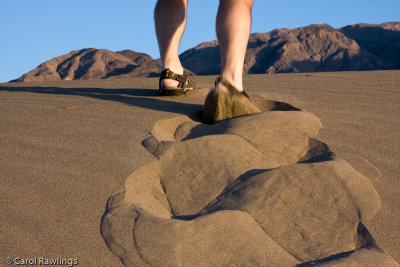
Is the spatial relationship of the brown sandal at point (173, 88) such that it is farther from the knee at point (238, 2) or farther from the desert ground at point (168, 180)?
the knee at point (238, 2)

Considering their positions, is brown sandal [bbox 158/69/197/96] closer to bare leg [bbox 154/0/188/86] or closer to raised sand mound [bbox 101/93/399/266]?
bare leg [bbox 154/0/188/86]

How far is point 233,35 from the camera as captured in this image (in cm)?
204

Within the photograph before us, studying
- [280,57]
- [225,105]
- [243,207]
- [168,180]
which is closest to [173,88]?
[225,105]

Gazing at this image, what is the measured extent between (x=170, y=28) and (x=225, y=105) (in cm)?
Answer: 94

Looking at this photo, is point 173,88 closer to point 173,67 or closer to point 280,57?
point 173,67

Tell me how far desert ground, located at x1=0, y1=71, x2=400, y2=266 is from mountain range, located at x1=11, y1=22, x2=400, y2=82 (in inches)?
1544

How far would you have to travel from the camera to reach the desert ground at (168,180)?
96 cm

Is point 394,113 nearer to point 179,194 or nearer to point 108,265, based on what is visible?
point 179,194

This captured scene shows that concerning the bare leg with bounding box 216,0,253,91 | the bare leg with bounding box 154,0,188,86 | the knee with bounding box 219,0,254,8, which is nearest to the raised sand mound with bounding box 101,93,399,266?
the bare leg with bounding box 216,0,253,91

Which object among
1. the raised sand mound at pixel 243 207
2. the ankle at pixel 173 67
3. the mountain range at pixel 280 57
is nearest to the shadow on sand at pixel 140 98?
the ankle at pixel 173 67

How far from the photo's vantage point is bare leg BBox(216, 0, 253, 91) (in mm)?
2023

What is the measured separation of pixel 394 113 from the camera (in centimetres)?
208

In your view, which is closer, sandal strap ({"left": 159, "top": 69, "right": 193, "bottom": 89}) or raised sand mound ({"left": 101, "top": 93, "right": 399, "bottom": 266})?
raised sand mound ({"left": 101, "top": 93, "right": 399, "bottom": 266})

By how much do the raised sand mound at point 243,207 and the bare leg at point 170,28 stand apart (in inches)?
41.4
